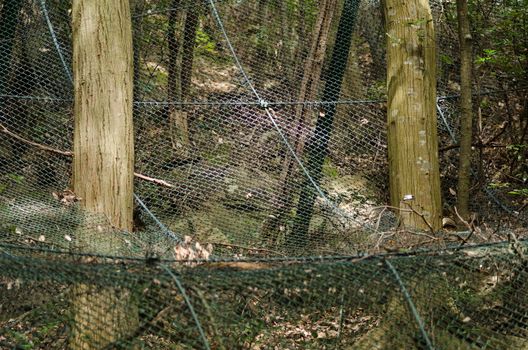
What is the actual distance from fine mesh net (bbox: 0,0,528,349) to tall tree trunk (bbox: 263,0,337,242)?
0.01 meters

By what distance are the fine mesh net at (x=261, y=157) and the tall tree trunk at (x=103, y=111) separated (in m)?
0.13

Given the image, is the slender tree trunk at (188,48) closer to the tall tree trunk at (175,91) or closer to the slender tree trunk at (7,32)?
the tall tree trunk at (175,91)

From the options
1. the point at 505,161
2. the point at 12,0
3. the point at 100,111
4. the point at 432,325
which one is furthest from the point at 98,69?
the point at 505,161

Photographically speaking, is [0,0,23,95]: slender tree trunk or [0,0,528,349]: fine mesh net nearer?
[0,0,528,349]: fine mesh net

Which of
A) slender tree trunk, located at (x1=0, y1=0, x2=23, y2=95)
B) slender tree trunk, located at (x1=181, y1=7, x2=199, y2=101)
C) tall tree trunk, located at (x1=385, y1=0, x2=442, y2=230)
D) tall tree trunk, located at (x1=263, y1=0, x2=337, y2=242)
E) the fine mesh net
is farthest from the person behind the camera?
slender tree trunk, located at (x1=181, y1=7, x2=199, y2=101)

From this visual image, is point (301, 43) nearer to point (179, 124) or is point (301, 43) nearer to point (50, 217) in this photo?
point (179, 124)

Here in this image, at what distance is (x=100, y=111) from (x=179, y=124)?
5.04 ft

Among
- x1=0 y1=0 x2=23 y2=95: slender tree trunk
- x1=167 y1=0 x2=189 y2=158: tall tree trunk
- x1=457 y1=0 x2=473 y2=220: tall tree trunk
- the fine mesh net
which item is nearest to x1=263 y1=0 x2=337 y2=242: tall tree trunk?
the fine mesh net

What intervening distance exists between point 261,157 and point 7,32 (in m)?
1.94

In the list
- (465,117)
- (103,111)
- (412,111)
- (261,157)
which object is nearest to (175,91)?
(261,157)

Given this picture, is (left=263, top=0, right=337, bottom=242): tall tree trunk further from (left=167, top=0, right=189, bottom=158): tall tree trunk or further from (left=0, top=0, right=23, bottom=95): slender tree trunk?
(left=0, top=0, right=23, bottom=95): slender tree trunk

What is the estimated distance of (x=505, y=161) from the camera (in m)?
5.82

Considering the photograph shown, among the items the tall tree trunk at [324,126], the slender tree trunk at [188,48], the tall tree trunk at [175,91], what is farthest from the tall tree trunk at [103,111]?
the slender tree trunk at [188,48]

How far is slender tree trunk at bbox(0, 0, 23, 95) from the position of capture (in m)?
5.37
